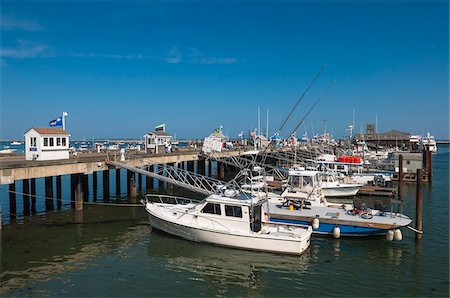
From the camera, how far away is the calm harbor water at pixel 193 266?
49.6 feet

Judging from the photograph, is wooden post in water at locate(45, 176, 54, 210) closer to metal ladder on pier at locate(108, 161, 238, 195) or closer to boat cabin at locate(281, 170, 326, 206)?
metal ladder on pier at locate(108, 161, 238, 195)

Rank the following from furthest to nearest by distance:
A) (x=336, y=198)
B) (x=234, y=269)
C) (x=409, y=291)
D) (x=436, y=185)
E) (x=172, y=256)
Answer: (x=436, y=185)
(x=336, y=198)
(x=172, y=256)
(x=234, y=269)
(x=409, y=291)

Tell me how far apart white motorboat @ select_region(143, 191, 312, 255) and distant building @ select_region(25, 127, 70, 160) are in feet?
39.3

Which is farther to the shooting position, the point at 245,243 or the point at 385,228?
the point at 385,228

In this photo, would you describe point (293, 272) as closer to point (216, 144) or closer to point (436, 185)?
point (216, 144)

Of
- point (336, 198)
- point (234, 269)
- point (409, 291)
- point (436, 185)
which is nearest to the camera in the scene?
point (409, 291)

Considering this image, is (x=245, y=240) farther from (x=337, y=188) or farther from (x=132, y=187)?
(x=337, y=188)

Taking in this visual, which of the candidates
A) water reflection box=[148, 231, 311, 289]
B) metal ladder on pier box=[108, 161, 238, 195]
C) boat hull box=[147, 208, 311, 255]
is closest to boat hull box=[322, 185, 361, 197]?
metal ladder on pier box=[108, 161, 238, 195]

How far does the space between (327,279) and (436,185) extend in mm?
37263

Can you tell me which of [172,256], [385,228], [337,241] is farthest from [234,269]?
[385,228]

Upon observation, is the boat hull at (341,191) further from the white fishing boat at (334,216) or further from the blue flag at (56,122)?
the blue flag at (56,122)

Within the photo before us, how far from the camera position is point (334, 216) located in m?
22.5

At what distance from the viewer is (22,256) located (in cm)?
1825

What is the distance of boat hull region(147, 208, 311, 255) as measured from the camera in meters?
18.7
